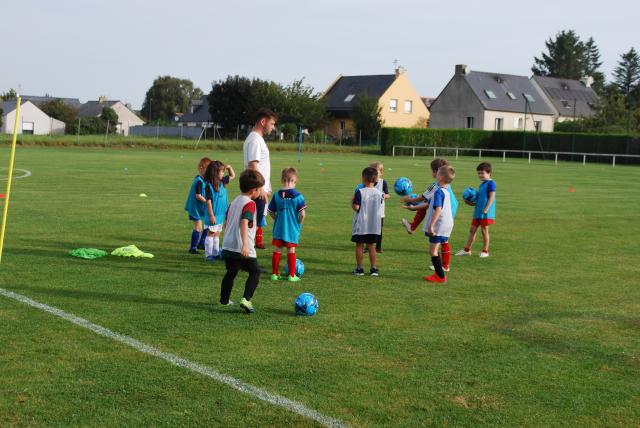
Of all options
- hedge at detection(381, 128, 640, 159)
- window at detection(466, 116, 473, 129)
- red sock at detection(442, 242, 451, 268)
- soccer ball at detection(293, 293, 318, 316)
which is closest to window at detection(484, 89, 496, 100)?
window at detection(466, 116, 473, 129)

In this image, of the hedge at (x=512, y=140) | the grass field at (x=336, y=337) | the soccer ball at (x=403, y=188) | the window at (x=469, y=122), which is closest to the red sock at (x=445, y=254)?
the grass field at (x=336, y=337)

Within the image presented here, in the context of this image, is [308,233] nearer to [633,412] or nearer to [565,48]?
[633,412]

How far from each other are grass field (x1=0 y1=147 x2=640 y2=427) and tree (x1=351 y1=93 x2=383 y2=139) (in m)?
67.0

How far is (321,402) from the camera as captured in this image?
525 cm

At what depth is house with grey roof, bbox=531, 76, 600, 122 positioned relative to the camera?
9644 cm

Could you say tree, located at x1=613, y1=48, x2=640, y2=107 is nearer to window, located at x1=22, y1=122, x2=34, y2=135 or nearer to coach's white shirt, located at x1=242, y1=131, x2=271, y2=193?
window, located at x1=22, y1=122, x2=34, y2=135

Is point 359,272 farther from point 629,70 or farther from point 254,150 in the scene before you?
point 629,70

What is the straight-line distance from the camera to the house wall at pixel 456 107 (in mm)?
83938

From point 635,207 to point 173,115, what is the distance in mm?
145960

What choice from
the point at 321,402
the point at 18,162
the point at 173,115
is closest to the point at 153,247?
the point at 321,402

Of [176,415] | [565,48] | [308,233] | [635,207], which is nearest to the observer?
[176,415]

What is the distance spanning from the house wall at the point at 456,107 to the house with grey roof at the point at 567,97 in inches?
608

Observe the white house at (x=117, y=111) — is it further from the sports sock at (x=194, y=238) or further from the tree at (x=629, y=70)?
the sports sock at (x=194, y=238)

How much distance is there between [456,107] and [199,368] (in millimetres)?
82501
